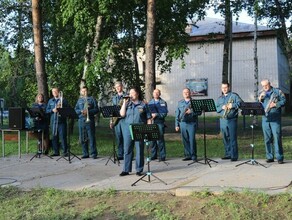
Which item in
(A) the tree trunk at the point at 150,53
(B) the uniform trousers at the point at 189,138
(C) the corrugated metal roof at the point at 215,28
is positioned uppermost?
(C) the corrugated metal roof at the point at 215,28

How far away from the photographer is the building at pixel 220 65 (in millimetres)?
44084

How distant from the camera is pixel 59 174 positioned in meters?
10.6

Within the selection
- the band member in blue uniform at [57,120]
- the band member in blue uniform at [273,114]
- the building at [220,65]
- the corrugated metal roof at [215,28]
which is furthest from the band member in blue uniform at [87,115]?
the corrugated metal roof at [215,28]

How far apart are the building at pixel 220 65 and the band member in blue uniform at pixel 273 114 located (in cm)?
3283

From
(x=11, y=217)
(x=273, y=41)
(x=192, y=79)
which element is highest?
(x=273, y=41)

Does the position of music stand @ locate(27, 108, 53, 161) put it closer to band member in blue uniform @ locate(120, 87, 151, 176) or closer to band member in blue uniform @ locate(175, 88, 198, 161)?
band member in blue uniform @ locate(175, 88, 198, 161)

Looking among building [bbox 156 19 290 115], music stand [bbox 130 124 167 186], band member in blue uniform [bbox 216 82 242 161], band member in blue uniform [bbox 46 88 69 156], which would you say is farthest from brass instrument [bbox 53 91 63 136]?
building [bbox 156 19 290 115]

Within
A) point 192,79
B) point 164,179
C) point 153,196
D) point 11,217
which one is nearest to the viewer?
point 11,217

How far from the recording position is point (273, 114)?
10609mm

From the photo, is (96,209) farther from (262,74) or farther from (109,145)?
(262,74)

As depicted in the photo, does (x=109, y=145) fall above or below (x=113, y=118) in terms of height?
below

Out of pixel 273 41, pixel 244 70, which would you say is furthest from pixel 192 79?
pixel 273 41

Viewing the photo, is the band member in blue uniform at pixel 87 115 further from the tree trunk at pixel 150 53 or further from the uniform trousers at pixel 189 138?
the tree trunk at pixel 150 53

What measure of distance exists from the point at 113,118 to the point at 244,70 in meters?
35.5
